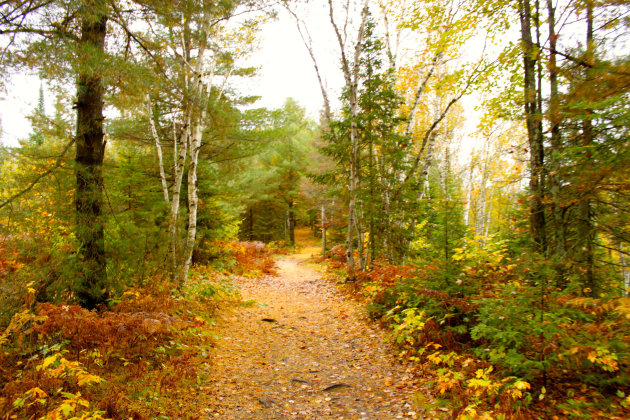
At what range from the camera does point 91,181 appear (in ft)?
17.4

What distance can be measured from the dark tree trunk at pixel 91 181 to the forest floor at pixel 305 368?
7.55 ft

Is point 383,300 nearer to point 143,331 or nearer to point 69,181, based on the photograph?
point 143,331

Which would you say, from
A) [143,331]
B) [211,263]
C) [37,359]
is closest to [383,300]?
[143,331]

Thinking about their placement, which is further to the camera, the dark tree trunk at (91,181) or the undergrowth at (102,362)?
the dark tree trunk at (91,181)

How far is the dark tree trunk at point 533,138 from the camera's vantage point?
213 inches

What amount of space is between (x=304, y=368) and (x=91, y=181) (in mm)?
4477

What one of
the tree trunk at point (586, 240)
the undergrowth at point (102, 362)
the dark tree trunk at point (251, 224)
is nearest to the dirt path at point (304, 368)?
the undergrowth at point (102, 362)

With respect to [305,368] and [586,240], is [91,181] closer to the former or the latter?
[305,368]

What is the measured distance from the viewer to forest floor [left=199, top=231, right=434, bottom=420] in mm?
3916

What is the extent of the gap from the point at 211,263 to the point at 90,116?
27.3ft

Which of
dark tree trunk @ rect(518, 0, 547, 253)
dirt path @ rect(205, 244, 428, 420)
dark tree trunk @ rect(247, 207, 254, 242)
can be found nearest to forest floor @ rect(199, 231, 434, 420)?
dirt path @ rect(205, 244, 428, 420)

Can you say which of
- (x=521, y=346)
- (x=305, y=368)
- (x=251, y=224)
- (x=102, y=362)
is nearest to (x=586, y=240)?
(x=521, y=346)

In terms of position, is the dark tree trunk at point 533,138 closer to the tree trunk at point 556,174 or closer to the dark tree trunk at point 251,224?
the tree trunk at point 556,174

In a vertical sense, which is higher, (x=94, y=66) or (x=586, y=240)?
(x=94, y=66)
